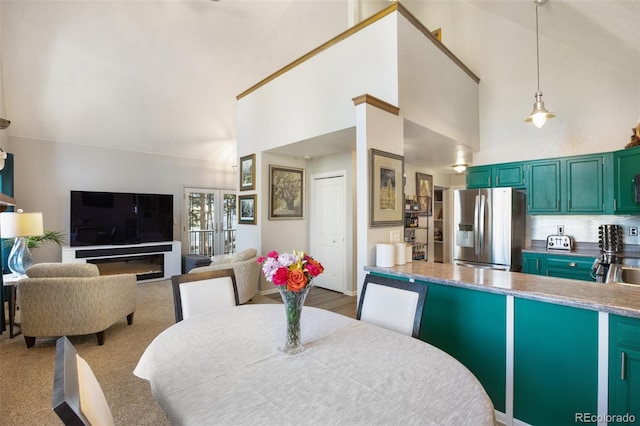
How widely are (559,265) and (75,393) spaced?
15.7 ft

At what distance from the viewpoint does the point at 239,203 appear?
5387 mm

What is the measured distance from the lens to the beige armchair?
2.90 m

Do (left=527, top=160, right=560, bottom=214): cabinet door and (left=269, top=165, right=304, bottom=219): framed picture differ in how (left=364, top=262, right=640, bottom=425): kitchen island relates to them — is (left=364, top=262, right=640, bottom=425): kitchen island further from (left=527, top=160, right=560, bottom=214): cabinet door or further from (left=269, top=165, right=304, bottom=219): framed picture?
(left=269, top=165, right=304, bottom=219): framed picture

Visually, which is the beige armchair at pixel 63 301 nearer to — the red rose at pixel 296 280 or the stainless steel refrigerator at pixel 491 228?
the red rose at pixel 296 280

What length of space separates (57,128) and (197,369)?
19.9 ft

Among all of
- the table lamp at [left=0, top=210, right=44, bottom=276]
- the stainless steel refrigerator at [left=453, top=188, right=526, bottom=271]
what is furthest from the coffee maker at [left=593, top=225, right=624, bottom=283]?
the table lamp at [left=0, top=210, right=44, bottom=276]

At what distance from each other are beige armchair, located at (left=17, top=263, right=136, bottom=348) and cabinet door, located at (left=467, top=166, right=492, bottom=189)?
197 inches

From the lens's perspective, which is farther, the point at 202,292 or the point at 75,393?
the point at 202,292

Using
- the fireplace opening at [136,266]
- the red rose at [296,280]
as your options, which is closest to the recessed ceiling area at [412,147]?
the red rose at [296,280]

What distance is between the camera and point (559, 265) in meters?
3.88

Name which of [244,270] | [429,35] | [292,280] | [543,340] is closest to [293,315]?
[292,280]

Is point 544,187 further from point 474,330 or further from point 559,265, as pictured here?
point 474,330

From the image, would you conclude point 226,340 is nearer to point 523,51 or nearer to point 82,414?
point 82,414

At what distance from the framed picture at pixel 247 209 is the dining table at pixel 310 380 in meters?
3.42
